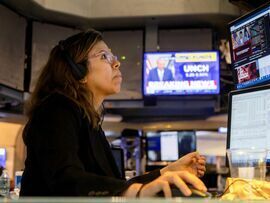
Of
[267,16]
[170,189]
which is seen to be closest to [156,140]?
[267,16]

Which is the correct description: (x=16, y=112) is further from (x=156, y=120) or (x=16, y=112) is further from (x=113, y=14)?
(x=156, y=120)

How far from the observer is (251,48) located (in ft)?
8.04

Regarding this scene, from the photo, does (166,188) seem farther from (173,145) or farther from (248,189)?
(173,145)

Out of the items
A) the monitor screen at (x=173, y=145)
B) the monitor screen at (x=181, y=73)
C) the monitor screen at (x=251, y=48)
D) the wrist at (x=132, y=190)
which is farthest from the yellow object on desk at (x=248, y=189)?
the monitor screen at (x=173, y=145)

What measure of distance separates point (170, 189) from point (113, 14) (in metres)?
4.21

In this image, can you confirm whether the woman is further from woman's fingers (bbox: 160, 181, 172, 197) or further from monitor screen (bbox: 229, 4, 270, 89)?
monitor screen (bbox: 229, 4, 270, 89)

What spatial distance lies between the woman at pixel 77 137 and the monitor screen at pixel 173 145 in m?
4.64

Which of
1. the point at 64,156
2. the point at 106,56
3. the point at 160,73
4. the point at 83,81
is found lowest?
A: the point at 64,156

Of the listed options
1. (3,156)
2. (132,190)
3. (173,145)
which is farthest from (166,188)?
(173,145)

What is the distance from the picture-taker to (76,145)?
1413mm

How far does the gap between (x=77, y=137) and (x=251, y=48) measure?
133 centimetres

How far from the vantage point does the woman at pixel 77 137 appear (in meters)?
1.25

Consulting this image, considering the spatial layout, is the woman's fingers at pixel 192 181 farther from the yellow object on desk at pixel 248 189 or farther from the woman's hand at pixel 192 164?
the woman's hand at pixel 192 164

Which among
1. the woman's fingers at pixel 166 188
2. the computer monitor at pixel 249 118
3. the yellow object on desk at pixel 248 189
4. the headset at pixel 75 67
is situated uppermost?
the headset at pixel 75 67
